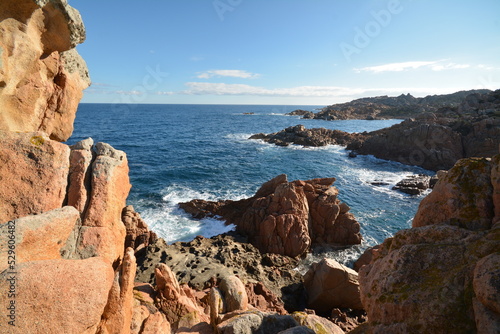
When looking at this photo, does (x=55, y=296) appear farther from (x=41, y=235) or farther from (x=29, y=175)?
(x=29, y=175)

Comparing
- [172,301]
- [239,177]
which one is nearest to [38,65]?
[172,301]

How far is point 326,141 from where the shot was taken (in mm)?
80125

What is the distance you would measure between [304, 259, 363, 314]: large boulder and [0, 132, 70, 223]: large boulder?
16400 mm

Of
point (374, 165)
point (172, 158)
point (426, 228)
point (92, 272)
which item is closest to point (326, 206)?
point (426, 228)

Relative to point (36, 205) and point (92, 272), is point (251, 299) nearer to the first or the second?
point (92, 272)

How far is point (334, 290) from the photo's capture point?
56.3 feet

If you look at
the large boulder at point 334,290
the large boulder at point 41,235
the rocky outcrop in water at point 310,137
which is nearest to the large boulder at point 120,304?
the large boulder at point 41,235

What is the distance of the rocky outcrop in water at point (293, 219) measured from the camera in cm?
2408

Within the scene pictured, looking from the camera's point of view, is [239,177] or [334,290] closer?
[334,290]

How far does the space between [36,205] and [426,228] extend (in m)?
12.8

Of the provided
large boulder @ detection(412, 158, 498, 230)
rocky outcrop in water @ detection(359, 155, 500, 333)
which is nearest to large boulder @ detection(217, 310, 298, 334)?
rocky outcrop in water @ detection(359, 155, 500, 333)

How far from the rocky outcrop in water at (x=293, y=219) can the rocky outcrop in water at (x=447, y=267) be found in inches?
588

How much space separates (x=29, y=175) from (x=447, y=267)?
13053 mm

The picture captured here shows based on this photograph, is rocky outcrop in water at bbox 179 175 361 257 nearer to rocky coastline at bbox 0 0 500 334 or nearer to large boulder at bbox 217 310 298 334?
rocky coastline at bbox 0 0 500 334
